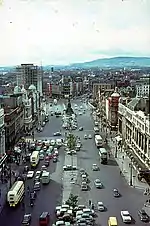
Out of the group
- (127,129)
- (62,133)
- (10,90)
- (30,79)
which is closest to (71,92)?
(30,79)

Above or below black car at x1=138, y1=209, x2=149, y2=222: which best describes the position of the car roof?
above

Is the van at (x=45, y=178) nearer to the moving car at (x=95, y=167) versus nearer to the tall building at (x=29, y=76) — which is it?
the moving car at (x=95, y=167)

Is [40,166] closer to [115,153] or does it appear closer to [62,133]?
[115,153]

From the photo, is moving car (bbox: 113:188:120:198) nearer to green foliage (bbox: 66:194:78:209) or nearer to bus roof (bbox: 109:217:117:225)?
green foliage (bbox: 66:194:78:209)

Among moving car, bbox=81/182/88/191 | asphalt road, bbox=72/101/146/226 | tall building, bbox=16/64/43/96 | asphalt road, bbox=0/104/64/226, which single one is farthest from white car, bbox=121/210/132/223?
tall building, bbox=16/64/43/96

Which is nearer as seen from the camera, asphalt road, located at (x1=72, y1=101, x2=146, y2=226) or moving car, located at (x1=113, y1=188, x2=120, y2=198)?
asphalt road, located at (x1=72, y1=101, x2=146, y2=226)

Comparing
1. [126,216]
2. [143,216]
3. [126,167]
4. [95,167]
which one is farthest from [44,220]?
[126,167]

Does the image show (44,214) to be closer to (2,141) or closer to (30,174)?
(30,174)

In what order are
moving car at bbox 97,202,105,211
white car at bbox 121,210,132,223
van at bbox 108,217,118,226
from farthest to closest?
moving car at bbox 97,202,105,211 → white car at bbox 121,210,132,223 → van at bbox 108,217,118,226
